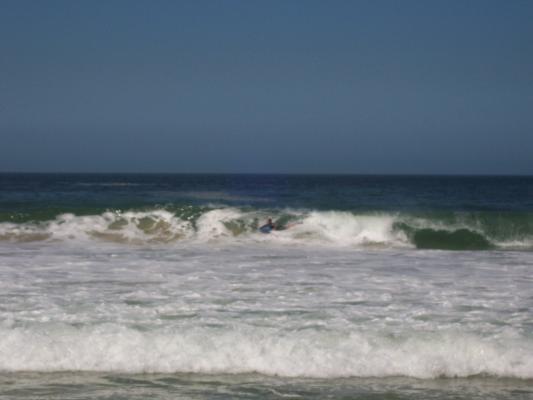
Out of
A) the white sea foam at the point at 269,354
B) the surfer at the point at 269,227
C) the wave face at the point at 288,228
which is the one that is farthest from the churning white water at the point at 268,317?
the surfer at the point at 269,227

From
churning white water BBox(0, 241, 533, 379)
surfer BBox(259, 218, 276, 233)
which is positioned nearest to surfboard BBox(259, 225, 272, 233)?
surfer BBox(259, 218, 276, 233)

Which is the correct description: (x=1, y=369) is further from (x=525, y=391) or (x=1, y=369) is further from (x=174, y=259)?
(x=174, y=259)

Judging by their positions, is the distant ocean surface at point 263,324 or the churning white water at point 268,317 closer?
the distant ocean surface at point 263,324

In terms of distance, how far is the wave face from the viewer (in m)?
17.5

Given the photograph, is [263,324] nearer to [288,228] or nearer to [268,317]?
[268,317]

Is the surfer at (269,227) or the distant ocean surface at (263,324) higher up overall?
the surfer at (269,227)

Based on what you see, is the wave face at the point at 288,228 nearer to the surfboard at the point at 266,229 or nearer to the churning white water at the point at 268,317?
the surfboard at the point at 266,229

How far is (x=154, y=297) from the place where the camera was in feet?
27.3

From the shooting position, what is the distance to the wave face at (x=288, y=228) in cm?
1750

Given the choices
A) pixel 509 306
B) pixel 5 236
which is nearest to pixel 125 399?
pixel 509 306

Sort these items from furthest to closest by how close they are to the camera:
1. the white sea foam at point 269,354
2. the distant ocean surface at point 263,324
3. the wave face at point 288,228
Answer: the wave face at point 288,228 → the white sea foam at point 269,354 → the distant ocean surface at point 263,324

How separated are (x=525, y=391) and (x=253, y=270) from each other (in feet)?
18.9

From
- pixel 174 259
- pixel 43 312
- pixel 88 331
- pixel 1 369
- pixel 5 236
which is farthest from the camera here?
pixel 5 236

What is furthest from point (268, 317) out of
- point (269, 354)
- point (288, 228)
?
point (288, 228)
